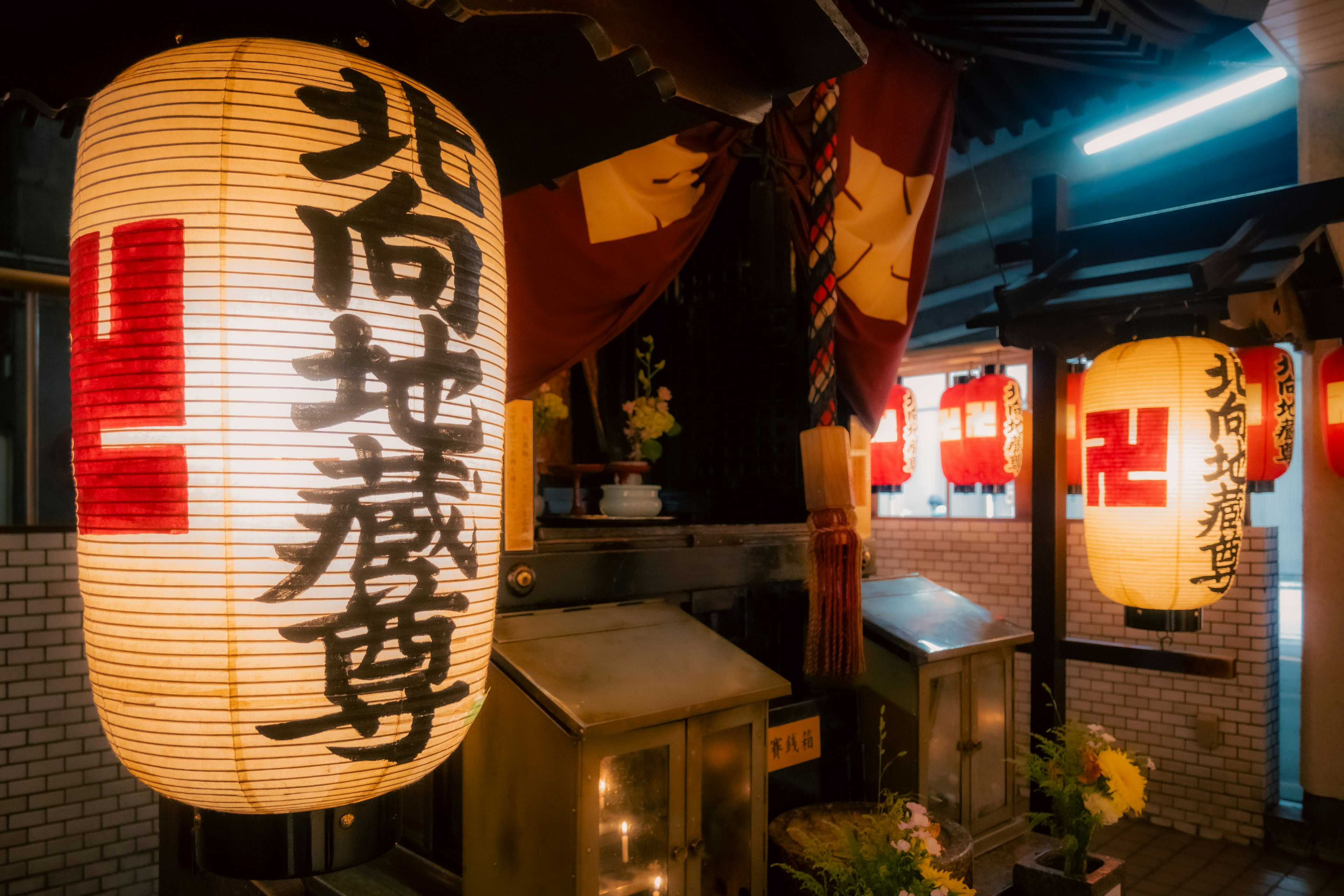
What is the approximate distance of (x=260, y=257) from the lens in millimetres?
1467

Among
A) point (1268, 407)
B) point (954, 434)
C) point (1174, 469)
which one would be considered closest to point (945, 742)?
point (1174, 469)

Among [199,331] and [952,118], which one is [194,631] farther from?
[952,118]

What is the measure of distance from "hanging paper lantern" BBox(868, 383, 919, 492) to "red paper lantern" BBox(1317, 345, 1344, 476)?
3859 mm

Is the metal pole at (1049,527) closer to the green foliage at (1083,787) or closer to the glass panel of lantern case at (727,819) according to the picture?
the green foliage at (1083,787)

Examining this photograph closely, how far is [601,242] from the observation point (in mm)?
4133

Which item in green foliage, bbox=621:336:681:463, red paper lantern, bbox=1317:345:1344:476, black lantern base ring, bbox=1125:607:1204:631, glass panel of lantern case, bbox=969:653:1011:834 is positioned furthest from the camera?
red paper lantern, bbox=1317:345:1344:476

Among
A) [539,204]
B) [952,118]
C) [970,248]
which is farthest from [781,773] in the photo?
[970,248]

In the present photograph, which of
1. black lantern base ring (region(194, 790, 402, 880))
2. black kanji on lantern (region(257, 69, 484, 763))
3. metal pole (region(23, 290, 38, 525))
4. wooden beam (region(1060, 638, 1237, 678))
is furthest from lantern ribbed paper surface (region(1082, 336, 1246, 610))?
metal pole (region(23, 290, 38, 525))

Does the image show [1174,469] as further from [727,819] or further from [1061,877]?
[727,819]

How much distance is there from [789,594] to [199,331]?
14.5 feet

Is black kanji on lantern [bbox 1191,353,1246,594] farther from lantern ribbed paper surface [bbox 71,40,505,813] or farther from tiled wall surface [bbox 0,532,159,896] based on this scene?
tiled wall surface [bbox 0,532,159,896]

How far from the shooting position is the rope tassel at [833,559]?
3814 millimetres

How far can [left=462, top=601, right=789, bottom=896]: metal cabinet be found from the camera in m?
→ 3.04

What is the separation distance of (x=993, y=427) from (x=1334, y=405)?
9.21 ft
